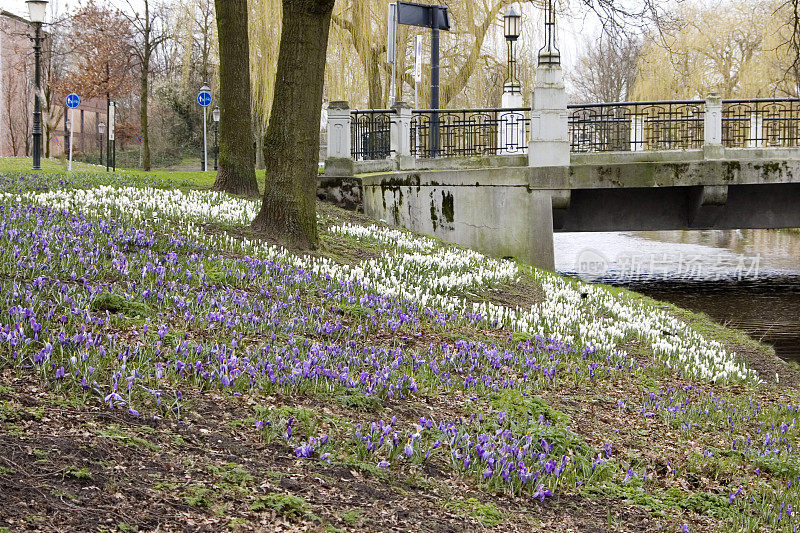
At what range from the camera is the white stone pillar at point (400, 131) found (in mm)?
20828

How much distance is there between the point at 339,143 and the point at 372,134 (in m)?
2.18

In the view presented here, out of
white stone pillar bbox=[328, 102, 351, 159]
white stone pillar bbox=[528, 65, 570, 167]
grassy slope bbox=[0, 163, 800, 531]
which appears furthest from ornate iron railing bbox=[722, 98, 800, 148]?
grassy slope bbox=[0, 163, 800, 531]

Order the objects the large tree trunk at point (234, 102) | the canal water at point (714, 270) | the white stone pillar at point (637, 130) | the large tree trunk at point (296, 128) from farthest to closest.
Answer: the white stone pillar at point (637, 130), the canal water at point (714, 270), the large tree trunk at point (234, 102), the large tree trunk at point (296, 128)

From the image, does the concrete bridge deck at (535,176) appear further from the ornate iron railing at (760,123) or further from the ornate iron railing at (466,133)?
the ornate iron railing at (466,133)

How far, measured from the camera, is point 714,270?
27625mm

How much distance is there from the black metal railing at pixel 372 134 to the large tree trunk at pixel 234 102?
466cm

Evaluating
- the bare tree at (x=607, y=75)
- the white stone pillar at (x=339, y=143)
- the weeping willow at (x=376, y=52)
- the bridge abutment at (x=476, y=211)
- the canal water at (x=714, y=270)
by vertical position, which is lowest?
the canal water at (x=714, y=270)

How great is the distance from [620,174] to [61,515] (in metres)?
17.4

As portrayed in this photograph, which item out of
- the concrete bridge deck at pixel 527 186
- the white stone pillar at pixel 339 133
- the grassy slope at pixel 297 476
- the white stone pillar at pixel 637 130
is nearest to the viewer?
the grassy slope at pixel 297 476

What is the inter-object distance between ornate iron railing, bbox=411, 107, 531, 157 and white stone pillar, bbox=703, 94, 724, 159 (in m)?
4.04

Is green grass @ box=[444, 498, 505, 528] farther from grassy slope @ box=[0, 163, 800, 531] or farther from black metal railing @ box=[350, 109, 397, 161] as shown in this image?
black metal railing @ box=[350, 109, 397, 161]

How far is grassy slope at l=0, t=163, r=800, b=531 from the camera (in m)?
3.67

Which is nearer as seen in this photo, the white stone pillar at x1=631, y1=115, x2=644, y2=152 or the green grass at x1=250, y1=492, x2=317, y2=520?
the green grass at x1=250, y1=492, x2=317, y2=520

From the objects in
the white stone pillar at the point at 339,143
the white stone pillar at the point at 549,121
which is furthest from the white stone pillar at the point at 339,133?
the white stone pillar at the point at 549,121
